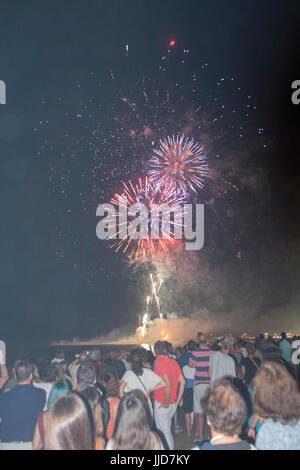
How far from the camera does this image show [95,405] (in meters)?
4.58

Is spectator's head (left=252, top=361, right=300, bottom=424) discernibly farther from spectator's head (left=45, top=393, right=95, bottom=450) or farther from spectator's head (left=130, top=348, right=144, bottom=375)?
spectator's head (left=130, top=348, right=144, bottom=375)

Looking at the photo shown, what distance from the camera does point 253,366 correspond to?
796 cm

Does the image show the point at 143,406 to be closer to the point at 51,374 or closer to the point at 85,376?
the point at 85,376

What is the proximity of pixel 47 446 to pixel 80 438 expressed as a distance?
312 millimetres

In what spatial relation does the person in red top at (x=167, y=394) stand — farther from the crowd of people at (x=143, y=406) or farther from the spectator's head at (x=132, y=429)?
the spectator's head at (x=132, y=429)

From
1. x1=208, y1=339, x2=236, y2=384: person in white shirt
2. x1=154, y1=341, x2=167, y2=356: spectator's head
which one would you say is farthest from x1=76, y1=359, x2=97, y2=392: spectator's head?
x1=208, y1=339, x2=236, y2=384: person in white shirt

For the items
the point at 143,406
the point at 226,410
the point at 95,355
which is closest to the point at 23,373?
the point at 143,406

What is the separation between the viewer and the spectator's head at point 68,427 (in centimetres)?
317

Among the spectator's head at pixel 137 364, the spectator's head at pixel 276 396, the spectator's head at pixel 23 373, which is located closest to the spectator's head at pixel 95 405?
the spectator's head at pixel 23 373

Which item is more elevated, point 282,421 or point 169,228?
point 169,228

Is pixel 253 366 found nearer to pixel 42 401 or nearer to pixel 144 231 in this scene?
pixel 42 401

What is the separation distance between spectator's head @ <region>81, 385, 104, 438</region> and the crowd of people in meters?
0.01

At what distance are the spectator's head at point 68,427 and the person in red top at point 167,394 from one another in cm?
341
